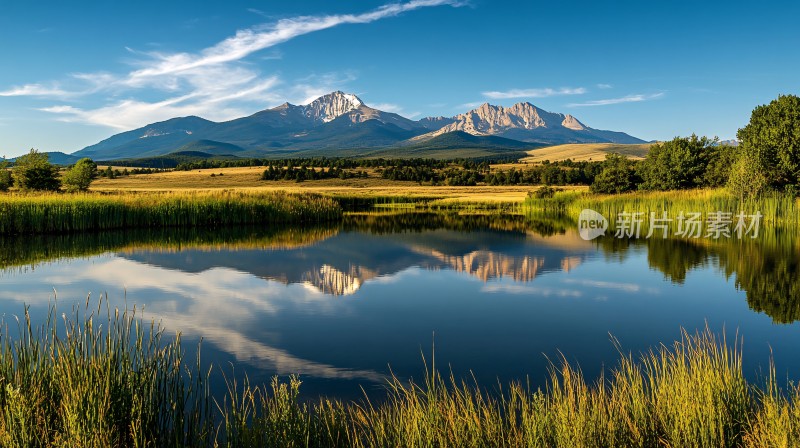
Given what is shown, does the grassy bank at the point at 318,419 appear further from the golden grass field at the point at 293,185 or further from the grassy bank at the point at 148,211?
the golden grass field at the point at 293,185

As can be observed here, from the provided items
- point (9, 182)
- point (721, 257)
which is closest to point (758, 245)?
point (721, 257)

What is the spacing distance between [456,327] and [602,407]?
25.0 ft

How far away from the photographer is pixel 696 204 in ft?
136

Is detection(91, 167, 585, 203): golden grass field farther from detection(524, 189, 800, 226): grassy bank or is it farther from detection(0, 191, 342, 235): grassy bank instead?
detection(0, 191, 342, 235): grassy bank

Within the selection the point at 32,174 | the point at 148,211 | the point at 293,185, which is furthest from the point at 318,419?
the point at 293,185

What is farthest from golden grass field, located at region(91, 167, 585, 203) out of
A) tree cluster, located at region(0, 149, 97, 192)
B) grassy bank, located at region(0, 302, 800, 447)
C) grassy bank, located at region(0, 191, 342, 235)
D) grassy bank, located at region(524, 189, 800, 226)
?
grassy bank, located at region(0, 302, 800, 447)

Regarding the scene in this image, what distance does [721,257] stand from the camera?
990 inches

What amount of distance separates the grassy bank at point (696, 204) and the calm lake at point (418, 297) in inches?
369

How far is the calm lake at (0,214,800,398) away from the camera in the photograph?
11224 mm

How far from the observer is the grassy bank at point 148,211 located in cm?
3360

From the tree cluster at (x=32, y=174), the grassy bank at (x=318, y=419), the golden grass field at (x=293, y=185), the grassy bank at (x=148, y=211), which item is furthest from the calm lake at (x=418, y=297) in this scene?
→ the golden grass field at (x=293, y=185)

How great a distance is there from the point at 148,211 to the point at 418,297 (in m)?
29.5

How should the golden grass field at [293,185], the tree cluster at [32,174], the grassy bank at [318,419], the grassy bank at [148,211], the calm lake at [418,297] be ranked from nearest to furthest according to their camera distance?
the grassy bank at [318,419] → the calm lake at [418,297] → the grassy bank at [148,211] → the tree cluster at [32,174] → the golden grass field at [293,185]

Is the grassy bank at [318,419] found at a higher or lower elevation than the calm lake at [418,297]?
higher
